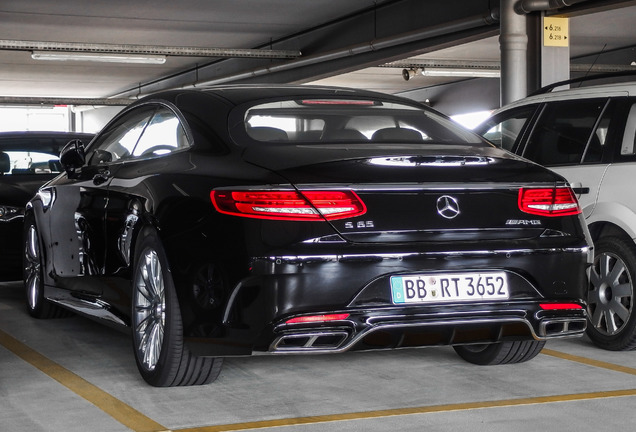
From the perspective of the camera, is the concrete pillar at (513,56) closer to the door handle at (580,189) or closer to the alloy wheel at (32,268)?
the door handle at (580,189)

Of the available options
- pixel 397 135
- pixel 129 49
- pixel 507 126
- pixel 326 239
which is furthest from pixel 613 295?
pixel 129 49

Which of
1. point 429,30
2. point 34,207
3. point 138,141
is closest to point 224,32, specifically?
point 429,30

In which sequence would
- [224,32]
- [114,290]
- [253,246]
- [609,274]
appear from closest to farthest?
[253,246], [114,290], [609,274], [224,32]

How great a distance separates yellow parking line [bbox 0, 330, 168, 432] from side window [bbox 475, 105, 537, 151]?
2.99 metres

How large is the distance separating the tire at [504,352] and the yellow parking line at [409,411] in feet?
2.32

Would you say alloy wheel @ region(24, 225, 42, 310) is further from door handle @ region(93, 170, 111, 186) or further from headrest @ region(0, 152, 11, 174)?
door handle @ region(93, 170, 111, 186)

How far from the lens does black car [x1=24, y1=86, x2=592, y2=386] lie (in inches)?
160

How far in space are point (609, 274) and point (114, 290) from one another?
107 inches

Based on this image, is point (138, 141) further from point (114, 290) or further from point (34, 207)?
point (34, 207)

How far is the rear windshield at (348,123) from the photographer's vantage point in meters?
4.73

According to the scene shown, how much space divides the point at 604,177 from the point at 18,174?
4.50 meters

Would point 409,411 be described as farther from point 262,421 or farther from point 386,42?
point 386,42

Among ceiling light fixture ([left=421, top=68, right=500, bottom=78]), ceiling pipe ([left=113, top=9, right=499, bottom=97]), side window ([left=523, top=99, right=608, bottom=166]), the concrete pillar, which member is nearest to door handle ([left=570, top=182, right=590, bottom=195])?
side window ([left=523, top=99, right=608, bottom=166])

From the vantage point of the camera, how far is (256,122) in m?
4.76
